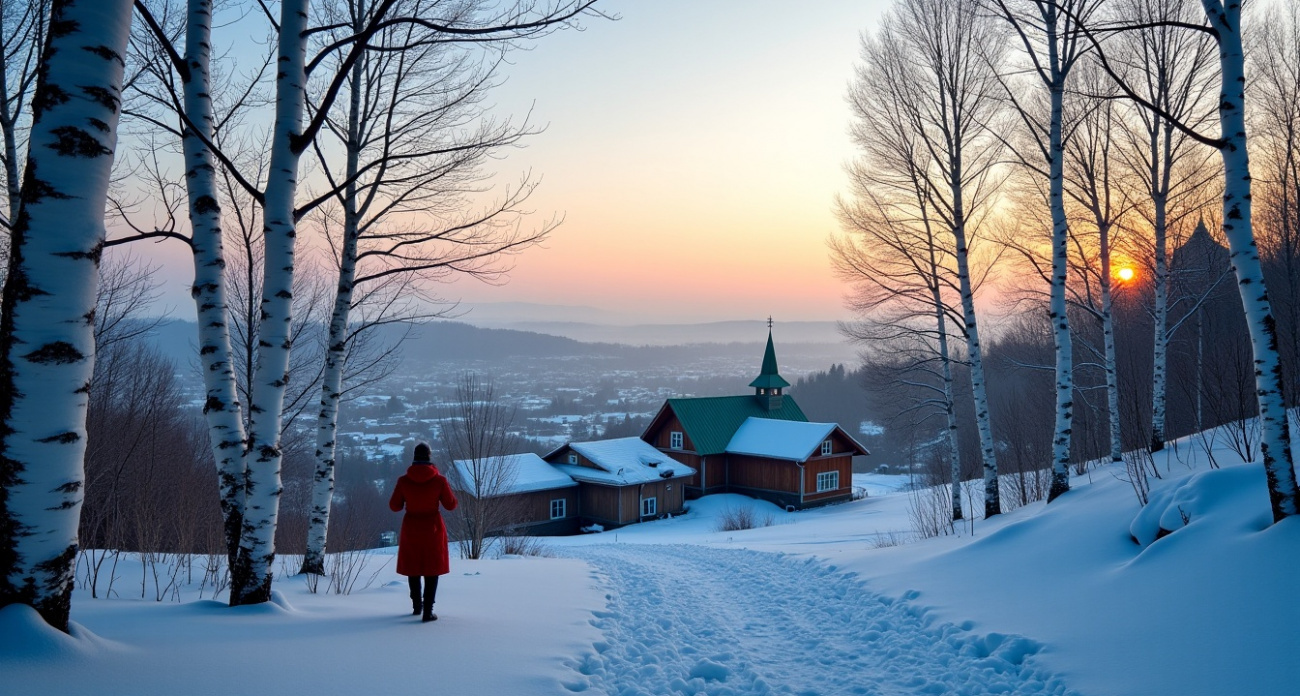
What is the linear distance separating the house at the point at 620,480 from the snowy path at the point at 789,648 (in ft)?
63.6

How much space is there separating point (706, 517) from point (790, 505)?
169 inches

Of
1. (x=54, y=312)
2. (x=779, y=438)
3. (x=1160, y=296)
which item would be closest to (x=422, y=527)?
(x=54, y=312)

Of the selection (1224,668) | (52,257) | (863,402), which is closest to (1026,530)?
(1224,668)

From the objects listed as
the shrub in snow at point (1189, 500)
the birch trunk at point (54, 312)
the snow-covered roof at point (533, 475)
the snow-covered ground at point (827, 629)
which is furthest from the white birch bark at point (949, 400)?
the snow-covered roof at point (533, 475)

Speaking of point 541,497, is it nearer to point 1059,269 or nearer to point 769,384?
point 769,384

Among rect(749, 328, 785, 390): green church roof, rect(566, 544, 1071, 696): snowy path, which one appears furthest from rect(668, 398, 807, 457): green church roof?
rect(566, 544, 1071, 696): snowy path

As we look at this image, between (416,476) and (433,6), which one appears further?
(433,6)

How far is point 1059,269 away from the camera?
9.45 m

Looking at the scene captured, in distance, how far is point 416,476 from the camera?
216 inches

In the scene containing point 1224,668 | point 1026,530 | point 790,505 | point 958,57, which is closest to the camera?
point 1224,668

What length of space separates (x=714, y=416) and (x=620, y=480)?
819 centimetres

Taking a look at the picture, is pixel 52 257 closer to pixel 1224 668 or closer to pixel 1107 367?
pixel 1224 668

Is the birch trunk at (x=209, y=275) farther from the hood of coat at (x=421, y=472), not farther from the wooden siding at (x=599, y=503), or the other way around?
the wooden siding at (x=599, y=503)

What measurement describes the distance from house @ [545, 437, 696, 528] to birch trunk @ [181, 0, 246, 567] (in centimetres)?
2153
